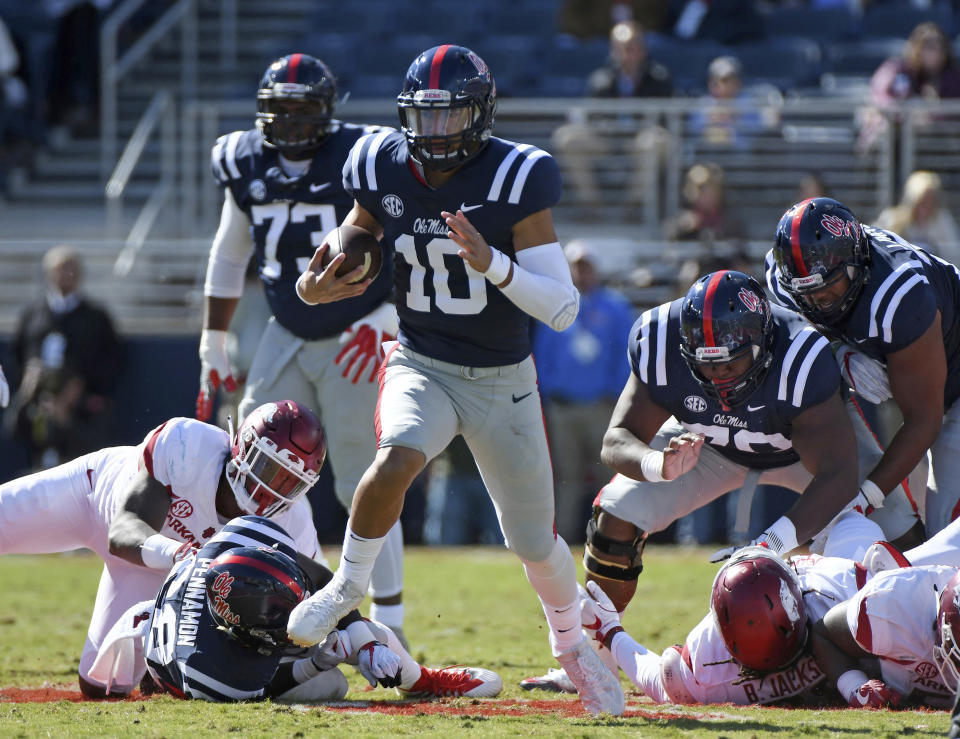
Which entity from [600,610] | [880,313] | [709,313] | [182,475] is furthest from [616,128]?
[182,475]

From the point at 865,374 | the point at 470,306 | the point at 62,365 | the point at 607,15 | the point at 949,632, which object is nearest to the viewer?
the point at 949,632

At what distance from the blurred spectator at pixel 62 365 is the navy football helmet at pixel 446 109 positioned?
565 centimetres

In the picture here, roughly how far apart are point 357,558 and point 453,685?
73cm

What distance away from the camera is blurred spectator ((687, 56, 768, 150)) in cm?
973

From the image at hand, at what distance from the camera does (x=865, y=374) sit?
491cm

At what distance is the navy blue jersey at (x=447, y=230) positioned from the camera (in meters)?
4.27

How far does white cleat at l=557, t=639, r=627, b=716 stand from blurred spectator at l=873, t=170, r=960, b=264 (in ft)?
16.2

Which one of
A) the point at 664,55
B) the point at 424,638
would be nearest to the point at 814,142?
the point at 664,55

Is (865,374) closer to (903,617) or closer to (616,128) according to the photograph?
(903,617)

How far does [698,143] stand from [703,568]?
3.26 metres

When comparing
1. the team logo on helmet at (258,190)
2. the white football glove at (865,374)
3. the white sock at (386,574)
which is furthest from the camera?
the team logo on helmet at (258,190)

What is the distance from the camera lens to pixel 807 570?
4504 millimetres

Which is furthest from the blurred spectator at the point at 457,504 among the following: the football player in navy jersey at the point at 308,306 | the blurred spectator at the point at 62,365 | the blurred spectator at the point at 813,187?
the football player in navy jersey at the point at 308,306

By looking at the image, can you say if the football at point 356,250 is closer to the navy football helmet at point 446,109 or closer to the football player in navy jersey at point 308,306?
the navy football helmet at point 446,109
